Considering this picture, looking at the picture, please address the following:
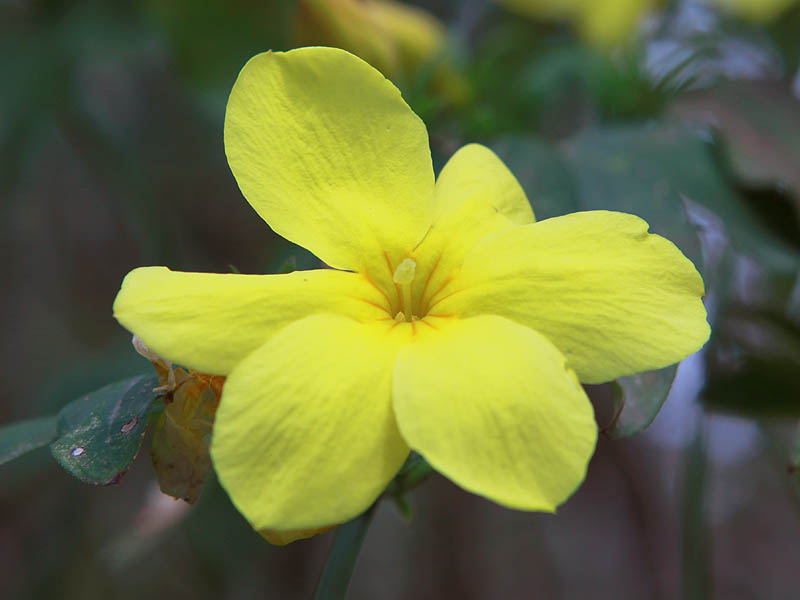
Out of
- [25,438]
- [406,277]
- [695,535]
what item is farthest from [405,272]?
[695,535]

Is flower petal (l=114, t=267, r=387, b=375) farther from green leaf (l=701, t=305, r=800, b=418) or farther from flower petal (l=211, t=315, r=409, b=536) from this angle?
green leaf (l=701, t=305, r=800, b=418)

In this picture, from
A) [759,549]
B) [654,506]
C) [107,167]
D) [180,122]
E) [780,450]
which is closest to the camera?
[780,450]

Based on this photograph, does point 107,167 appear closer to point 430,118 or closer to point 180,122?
point 180,122

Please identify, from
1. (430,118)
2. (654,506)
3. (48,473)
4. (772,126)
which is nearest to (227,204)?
(48,473)

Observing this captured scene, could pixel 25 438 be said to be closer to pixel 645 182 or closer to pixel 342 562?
pixel 342 562

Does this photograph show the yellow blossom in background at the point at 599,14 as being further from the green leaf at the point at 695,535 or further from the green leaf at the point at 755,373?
the green leaf at the point at 695,535

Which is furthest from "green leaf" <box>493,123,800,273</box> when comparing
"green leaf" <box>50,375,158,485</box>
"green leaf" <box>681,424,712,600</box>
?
"green leaf" <box>50,375,158,485</box>
